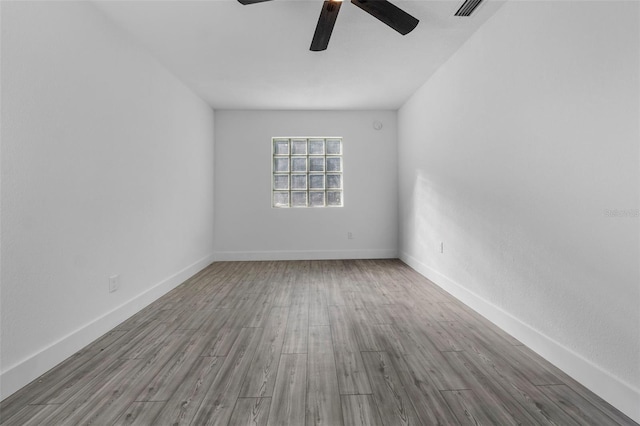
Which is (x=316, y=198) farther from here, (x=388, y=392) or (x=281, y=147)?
(x=388, y=392)

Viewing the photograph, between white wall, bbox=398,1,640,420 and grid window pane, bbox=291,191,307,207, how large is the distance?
270 cm

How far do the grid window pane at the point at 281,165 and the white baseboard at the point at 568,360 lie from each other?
3.46m

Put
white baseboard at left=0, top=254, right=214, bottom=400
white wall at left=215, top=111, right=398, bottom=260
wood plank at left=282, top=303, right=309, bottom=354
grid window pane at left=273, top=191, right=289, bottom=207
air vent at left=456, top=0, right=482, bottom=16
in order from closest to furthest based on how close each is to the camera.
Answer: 1. white baseboard at left=0, top=254, right=214, bottom=400
2. wood plank at left=282, top=303, right=309, bottom=354
3. air vent at left=456, top=0, right=482, bottom=16
4. white wall at left=215, top=111, right=398, bottom=260
5. grid window pane at left=273, top=191, right=289, bottom=207

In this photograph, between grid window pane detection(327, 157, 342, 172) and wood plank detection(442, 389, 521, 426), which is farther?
grid window pane detection(327, 157, 342, 172)

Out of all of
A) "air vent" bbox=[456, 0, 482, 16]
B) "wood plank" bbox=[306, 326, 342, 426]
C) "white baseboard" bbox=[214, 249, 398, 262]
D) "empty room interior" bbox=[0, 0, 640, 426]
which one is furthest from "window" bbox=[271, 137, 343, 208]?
"wood plank" bbox=[306, 326, 342, 426]

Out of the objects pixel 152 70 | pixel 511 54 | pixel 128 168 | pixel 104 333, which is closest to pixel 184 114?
pixel 152 70

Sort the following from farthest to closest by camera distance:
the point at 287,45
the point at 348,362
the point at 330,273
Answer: the point at 330,273, the point at 287,45, the point at 348,362

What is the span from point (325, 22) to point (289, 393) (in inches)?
95.5

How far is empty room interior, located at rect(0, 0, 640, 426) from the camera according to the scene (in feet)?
4.98

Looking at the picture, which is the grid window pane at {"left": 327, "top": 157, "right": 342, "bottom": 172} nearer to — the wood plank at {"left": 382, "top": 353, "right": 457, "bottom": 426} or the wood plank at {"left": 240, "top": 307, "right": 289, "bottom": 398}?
the wood plank at {"left": 240, "top": 307, "right": 289, "bottom": 398}

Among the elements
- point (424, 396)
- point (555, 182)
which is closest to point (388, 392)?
point (424, 396)

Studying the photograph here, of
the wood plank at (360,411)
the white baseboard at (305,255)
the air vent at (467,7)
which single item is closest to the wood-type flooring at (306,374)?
the wood plank at (360,411)

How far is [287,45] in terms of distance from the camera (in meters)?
2.98

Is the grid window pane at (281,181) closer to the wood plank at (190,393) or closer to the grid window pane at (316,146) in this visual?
the grid window pane at (316,146)
